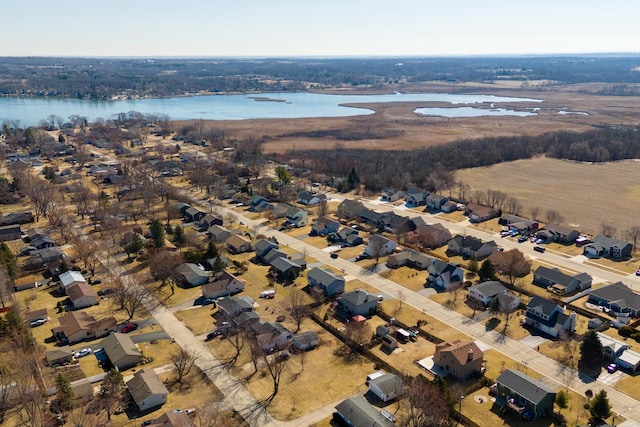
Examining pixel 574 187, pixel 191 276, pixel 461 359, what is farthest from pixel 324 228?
pixel 574 187

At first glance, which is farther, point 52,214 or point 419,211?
point 419,211

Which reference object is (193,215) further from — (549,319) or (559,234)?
(559,234)

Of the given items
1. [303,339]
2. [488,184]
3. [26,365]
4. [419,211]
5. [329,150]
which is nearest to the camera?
[26,365]

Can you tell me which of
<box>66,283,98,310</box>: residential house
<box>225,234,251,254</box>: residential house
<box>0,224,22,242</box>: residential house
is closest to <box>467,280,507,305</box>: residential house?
<box>225,234,251,254</box>: residential house

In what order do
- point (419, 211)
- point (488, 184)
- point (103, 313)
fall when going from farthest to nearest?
point (488, 184) < point (419, 211) < point (103, 313)

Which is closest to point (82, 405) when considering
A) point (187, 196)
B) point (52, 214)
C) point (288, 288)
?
point (288, 288)

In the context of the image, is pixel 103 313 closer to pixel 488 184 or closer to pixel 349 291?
pixel 349 291
